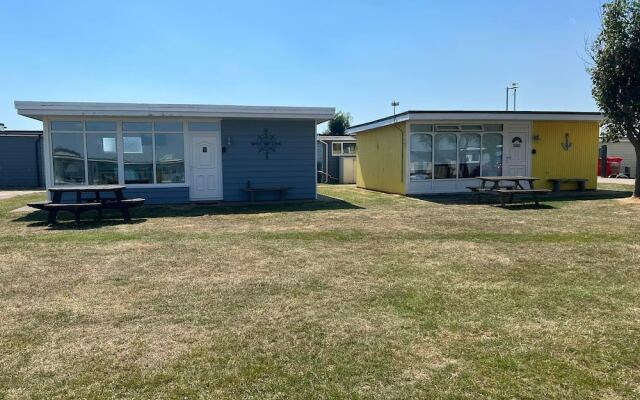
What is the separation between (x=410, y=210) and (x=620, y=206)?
5220mm

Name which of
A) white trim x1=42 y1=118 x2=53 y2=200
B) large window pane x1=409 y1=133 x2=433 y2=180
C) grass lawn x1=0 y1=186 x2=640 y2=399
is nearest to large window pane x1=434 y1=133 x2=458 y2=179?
large window pane x1=409 y1=133 x2=433 y2=180

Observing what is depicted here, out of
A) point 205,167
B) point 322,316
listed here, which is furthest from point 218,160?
point 322,316

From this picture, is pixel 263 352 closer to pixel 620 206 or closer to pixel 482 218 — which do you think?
pixel 482 218

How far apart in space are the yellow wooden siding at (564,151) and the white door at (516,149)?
0.32m

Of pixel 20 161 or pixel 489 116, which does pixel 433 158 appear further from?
pixel 20 161

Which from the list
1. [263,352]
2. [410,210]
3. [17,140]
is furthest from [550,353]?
[17,140]

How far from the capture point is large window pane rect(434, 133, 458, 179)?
1586 centimetres

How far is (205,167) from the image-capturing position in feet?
44.8

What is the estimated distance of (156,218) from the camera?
10391 millimetres

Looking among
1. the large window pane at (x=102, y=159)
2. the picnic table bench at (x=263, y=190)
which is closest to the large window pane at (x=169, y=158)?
the large window pane at (x=102, y=159)

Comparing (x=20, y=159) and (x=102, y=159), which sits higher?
(x=20, y=159)

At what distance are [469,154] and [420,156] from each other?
173 centimetres

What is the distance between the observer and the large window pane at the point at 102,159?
12.9 m

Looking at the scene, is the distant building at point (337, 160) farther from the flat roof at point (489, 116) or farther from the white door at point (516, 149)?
the white door at point (516, 149)
